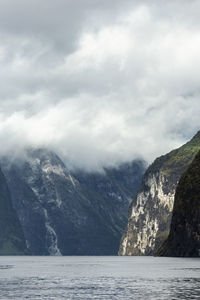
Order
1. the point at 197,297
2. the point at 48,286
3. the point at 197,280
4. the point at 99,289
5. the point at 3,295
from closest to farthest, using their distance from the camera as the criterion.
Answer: the point at 197,297, the point at 3,295, the point at 99,289, the point at 48,286, the point at 197,280

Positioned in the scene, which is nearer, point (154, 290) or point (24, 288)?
point (154, 290)

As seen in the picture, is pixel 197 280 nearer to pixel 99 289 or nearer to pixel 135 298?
pixel 99 289

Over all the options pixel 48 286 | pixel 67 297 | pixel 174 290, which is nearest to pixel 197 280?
pixel 174 290

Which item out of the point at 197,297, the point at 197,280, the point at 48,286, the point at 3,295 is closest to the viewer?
the point at 197,297

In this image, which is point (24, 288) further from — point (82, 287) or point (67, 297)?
point (67, 297)

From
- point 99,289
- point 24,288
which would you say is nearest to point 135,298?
point 99,289

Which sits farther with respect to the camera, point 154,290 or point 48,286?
point 48,286

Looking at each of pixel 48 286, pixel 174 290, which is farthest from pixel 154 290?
pixel 48 286

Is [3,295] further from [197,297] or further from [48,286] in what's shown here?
[197,297]

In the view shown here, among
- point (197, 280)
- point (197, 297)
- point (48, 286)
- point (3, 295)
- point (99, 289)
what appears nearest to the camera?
point (197, 297)
